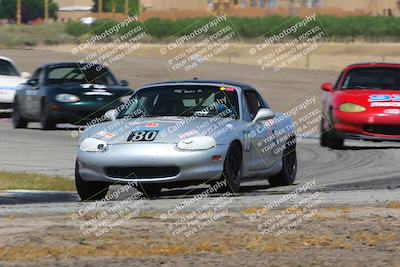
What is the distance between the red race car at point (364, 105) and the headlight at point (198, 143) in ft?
27.6

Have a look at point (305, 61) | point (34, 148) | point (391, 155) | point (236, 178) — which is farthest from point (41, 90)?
point (305, 61)

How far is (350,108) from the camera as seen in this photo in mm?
20953

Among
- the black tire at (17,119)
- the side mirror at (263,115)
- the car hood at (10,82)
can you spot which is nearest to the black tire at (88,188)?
the side mirror at (263,115)

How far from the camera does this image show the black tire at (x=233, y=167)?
12.9 m

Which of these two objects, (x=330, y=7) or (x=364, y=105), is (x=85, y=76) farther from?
(x=330, y=7)

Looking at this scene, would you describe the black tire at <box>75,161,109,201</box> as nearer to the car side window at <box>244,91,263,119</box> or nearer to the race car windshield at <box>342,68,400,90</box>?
the car side window at <box>244,91,263,119</box>

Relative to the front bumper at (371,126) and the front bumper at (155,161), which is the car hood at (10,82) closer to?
the front bumper at (371,126)

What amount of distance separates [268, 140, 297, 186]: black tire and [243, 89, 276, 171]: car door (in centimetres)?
51

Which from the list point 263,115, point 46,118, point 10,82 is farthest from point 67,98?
point 263,115

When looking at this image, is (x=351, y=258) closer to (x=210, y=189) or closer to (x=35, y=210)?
(x=35, y=210)

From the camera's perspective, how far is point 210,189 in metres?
13.1

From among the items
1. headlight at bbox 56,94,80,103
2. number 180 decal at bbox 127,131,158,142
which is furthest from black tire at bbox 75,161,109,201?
headlight at bbox 56,94,80,103

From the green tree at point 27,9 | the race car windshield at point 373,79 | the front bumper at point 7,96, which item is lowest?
the green tree at point 27,9

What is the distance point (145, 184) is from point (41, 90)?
1274 cm
